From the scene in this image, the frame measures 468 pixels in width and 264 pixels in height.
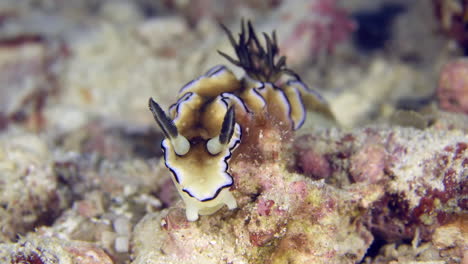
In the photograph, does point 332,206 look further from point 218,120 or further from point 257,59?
point 257,59

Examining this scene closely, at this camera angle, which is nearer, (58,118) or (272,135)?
(272,135)

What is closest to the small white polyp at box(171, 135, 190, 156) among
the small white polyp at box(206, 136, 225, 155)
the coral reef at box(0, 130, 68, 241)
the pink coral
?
the small white polyp at box(206, 136, 225, 155)

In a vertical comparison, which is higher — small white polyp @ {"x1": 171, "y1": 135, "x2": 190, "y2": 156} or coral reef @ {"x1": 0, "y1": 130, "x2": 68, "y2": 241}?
small white polyp @ {"x1": 171, "y1": 135, "x2": 190, "y2": 156}

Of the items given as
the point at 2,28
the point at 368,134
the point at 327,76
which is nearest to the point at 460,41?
the point at 327,76

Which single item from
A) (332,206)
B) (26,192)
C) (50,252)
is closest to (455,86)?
(332,206)

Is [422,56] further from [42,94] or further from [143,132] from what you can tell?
[42,94]

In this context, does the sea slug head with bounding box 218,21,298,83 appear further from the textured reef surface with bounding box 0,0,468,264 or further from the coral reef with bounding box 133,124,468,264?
the coral reef with bounding box 133,124,468,264

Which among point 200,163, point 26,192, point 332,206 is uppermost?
point 200,163
